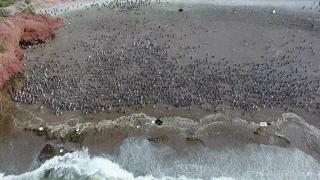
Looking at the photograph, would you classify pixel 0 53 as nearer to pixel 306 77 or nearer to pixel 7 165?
pixel 7 165

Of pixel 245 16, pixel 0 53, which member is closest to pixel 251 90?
pixel 245 16

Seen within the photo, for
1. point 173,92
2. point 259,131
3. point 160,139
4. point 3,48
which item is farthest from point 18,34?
point 259,131

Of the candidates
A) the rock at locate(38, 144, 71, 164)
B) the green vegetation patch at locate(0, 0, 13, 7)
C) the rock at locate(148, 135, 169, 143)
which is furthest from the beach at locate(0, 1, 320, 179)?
the green vegetation patch at locate(0, 0, 13, 7)

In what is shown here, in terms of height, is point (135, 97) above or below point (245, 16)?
below

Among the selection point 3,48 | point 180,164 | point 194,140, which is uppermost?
point 3,48

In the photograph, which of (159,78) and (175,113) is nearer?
(175,113)

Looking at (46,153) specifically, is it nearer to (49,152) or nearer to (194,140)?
(49,152)

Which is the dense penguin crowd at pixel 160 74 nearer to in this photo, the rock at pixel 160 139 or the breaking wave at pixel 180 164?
the rock at pixel 160 139
